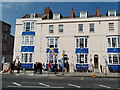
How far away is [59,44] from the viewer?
30.8 m

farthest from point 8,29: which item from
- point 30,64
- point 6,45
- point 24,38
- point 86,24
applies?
point 86,24

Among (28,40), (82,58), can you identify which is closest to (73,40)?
(82,58)

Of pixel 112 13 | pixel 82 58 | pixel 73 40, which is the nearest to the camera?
pixel 82 58

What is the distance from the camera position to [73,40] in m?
30.4

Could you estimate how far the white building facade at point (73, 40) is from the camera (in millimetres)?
29031

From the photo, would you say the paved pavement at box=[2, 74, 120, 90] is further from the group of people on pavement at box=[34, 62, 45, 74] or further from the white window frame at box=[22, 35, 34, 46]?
the white window frame at box=[22, 35, 34, 46]

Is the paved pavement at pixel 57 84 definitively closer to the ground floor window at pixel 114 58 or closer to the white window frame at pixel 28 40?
the ground floor window at pixel 114 58

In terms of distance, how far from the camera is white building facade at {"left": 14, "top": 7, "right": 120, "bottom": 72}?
2903 cm

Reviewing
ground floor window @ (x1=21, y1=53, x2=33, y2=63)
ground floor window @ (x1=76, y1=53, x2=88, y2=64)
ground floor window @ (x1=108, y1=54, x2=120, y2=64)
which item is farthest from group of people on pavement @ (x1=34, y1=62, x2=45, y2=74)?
ground floor window @ (x1=108, y1=54, x2=120, y2=64)

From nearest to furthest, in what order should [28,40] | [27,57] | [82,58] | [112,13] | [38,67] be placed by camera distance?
[38,67] < [82,58] < [27,57] < [112,13] < [28,40]

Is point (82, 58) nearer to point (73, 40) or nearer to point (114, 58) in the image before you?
point (73, 40)

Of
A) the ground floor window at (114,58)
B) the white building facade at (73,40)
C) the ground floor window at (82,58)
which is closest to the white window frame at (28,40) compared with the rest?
the white building facade at (73,40)

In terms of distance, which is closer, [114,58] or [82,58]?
[114,58]

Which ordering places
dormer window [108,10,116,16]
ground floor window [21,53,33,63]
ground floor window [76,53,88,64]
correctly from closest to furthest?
ground floor window [76,53,88,64], ground floor window [21,53,33,63], dormer window [108,10,116,16]
